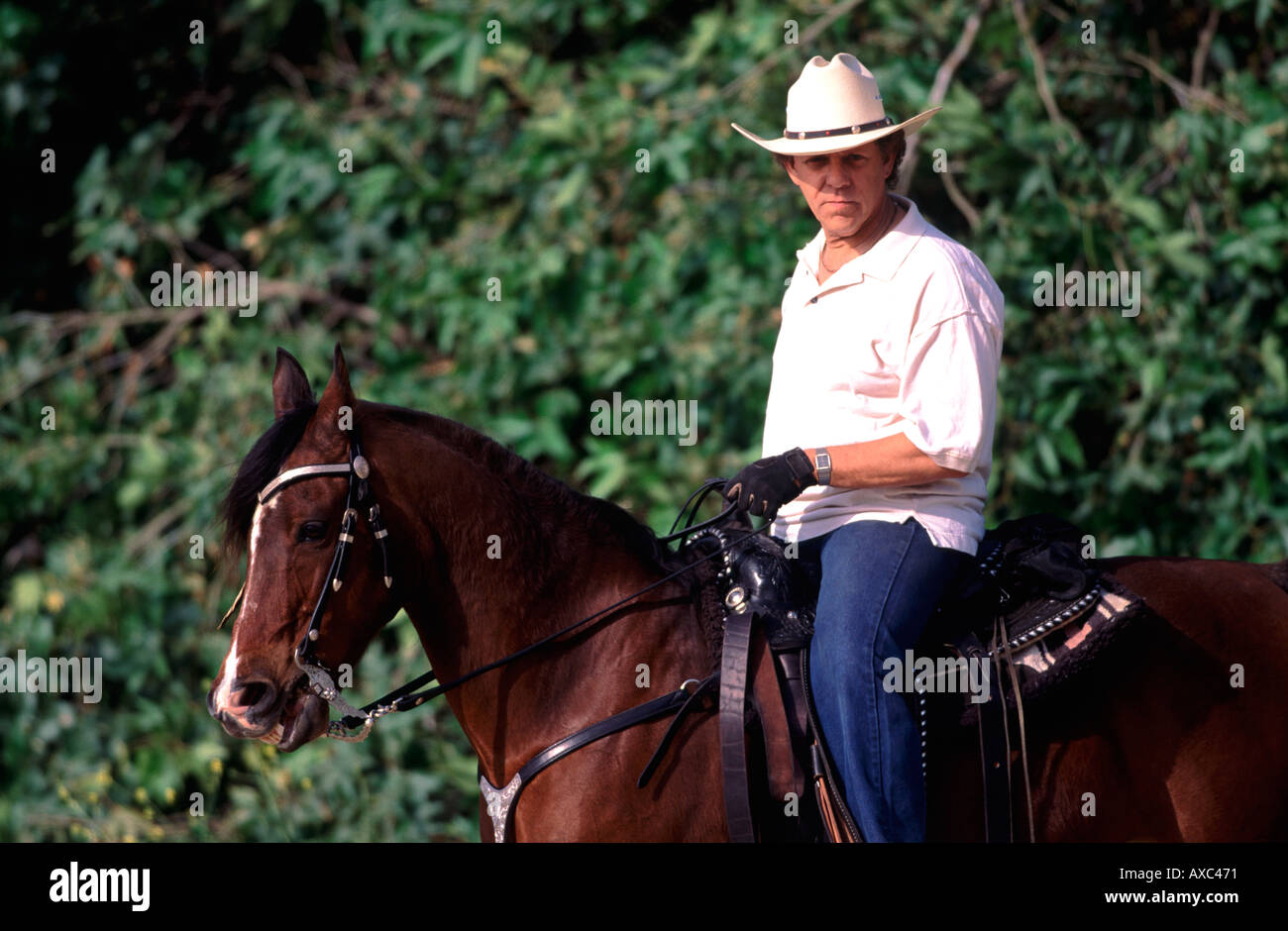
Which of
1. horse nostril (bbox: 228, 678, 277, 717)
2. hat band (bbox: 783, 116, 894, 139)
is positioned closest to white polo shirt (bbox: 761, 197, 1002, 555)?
hat band (bbox: 783, 116, 894, 139)

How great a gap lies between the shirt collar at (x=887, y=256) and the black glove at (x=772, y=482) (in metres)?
0.46

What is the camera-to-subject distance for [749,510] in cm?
278

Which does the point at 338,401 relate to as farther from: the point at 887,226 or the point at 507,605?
the point at 887,226

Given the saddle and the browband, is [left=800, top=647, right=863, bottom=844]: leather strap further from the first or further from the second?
the browband

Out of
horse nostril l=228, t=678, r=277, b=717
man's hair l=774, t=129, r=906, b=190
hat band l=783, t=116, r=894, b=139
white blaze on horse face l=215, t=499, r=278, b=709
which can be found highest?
hat band l=783, t=116, r=894, b=139

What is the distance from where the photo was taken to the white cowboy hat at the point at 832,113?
9.48 feet

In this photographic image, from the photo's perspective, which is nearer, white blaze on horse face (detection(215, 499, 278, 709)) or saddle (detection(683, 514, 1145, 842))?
white blaze on horse face (detection(215, 499, 278, 709))

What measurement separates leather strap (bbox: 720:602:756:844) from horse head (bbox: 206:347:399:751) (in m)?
0.80

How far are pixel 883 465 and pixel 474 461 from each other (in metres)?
0.95

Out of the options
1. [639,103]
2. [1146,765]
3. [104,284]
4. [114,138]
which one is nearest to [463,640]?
[1146,765]

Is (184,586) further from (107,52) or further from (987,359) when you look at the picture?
(987,359)

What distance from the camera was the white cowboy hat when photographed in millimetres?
2891

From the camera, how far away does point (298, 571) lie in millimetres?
2631

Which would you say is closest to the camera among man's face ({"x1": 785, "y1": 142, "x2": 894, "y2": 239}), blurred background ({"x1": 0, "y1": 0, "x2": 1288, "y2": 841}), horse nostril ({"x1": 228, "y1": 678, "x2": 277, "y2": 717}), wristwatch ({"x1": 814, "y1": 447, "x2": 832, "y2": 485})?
horse nostril ({"x1": 228, "y1": 678, "x2": 277, "y2": 717})
